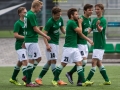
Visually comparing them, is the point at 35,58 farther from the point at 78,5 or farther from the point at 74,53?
the point at 78,5

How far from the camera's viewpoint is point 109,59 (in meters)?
25.0

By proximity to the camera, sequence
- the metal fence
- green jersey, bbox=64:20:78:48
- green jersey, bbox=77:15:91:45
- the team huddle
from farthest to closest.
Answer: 1. the metal fence
2. green jersey, bbox=77:15:91:45
3. green jersey, bbox=64:20:78:48
4. the team huddle

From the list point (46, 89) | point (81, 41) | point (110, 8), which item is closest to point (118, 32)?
point (110, 8)

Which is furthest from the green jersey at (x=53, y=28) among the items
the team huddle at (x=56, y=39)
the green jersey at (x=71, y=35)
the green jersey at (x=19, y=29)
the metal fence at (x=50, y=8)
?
the metal fence at (x=50, y=8)

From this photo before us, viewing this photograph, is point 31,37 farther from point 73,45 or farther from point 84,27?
point 84,27

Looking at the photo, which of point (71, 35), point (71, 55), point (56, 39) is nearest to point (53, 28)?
point (56, 39)

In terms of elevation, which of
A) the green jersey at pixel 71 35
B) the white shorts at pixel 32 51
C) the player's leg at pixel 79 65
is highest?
the green jersey at pixel 71 35

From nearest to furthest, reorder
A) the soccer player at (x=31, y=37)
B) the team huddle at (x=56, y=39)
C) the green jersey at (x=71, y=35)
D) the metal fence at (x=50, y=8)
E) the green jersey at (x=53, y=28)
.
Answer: the soccer player at (x=31, y=37) → the team huddle at (x=56, y=39) → the green jersey at (x=71, y=35) → the green jersey at (x=53, y=28) → the metal fence at (x=50, y=8)

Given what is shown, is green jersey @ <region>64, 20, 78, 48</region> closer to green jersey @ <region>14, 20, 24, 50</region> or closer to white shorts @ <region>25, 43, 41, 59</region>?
white shorts @ <region>25, 43, 41, 59</region>

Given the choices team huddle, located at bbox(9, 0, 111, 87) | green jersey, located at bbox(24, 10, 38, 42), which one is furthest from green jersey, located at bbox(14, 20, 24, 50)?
green jersey, located at bbox(24, 10, 38, 42)

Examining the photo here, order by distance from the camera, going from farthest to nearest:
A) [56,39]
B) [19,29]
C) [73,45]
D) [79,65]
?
[19,29] → [56,39] → [73,45] → [79,65]

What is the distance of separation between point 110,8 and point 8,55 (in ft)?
22.2

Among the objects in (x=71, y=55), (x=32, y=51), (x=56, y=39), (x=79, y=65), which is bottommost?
(x=79, y=65)

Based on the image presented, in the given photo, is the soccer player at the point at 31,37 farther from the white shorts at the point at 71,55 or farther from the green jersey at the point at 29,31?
the white shorts at the point at 71,55
